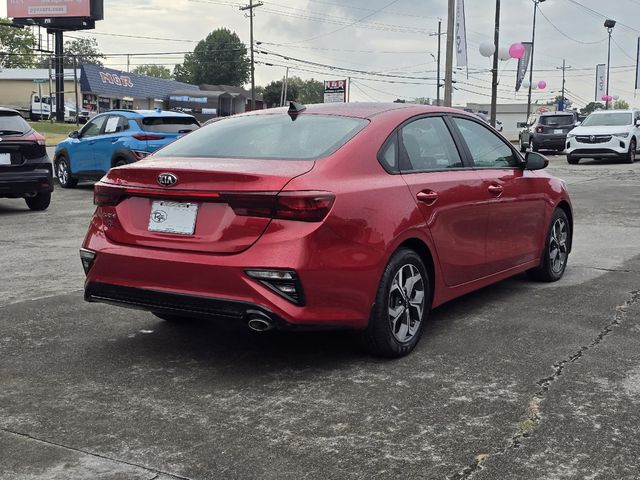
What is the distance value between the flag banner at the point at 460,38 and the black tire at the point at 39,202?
911 inches

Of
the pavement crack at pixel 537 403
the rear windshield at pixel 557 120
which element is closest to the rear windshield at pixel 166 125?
the pavement crack at pixel 537 403

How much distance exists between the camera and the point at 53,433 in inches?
136

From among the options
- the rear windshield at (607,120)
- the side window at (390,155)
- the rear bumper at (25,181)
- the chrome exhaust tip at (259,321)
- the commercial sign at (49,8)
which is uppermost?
the commercial sign at (49,8)

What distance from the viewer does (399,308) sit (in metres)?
4.55

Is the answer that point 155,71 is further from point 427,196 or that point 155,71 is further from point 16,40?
point 427,196

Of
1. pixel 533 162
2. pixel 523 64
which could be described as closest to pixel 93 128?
pixel 533 162

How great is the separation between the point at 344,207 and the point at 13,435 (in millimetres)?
1912

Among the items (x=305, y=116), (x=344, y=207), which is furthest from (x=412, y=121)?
(x=344, y=207)

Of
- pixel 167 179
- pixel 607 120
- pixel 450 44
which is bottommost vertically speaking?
pixel 167 179

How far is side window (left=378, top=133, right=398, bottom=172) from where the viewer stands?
461cm

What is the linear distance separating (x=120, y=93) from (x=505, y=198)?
71438mm

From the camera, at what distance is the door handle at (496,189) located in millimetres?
5562

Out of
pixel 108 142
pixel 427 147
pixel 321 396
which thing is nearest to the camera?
pixel 321 396

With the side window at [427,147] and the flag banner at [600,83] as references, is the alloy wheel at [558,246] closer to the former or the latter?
the side window at [427,147]
